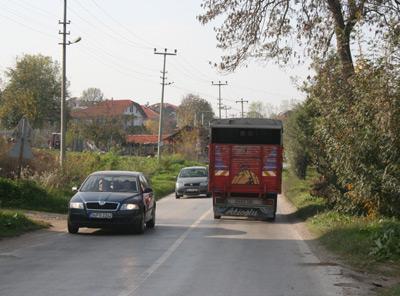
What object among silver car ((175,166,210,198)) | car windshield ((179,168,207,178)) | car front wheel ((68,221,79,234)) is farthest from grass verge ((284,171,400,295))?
car windshield ((179,168,207,178))

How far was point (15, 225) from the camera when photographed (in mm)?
15953

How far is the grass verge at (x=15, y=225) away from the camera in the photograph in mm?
15252

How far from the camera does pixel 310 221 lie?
65.8 feet

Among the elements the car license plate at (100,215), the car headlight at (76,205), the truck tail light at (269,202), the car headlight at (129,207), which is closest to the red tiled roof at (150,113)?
the truck tail light at (269,202)

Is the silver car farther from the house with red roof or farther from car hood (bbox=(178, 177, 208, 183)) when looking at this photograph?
the house with red roof

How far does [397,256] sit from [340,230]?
3795 mm

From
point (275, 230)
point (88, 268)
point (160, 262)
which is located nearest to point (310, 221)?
point (275, 230)

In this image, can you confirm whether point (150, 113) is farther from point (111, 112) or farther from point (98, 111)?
point (111, 112)

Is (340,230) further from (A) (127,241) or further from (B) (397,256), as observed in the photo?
(A) (127,241)

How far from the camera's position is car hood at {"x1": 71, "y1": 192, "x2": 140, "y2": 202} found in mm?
15484

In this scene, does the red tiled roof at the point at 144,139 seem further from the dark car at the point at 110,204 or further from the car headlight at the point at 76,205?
the car headlight at the point at 76,205

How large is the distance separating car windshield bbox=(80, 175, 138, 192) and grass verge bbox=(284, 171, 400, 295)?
4.89 metres

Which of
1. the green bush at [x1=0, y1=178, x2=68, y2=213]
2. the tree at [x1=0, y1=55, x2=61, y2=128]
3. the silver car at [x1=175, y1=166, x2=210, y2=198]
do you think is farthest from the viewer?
the tree at [x1=0, y1=55, x2=61, y2=128]

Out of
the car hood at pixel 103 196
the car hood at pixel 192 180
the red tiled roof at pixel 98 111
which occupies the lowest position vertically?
the car hood at pixel 103 196
